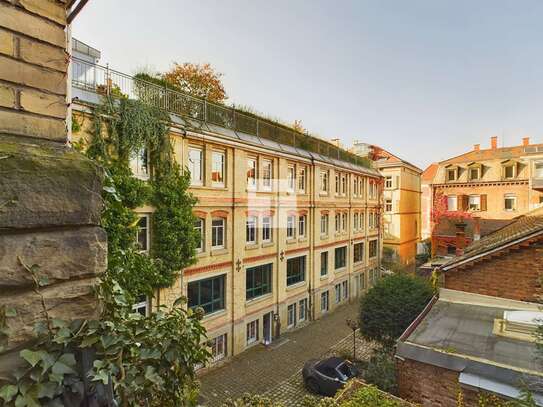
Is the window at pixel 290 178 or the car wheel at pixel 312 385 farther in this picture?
the window at pixel 290 178

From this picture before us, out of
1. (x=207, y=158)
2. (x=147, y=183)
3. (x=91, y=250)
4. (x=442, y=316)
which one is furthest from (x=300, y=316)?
(x=91, y=250)

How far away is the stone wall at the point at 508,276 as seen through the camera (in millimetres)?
10984

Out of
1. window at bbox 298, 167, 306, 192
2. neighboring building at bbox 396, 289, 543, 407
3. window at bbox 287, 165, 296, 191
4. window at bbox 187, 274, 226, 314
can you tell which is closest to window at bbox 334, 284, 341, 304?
window at bbox 298, 167, 306, 192

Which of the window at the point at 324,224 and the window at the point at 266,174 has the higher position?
the window at the point at 266,174

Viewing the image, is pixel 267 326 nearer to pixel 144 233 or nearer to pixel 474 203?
pixel 144 233

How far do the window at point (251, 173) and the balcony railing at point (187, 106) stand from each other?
1.76 meters

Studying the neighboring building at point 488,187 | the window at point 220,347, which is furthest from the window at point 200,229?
the neighboring building at point 488,187

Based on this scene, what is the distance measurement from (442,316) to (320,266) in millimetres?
11268

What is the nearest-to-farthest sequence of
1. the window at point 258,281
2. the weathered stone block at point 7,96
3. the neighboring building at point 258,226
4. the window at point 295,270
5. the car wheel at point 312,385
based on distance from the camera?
1. the weathered stone block at point 7,96
2. the car wheel at point 312,385
3. the neighboring building at point 258,226
4. the window at point 258,281
5. the window at point 295,270

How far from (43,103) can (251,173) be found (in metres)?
15.6

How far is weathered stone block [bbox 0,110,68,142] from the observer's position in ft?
5.04

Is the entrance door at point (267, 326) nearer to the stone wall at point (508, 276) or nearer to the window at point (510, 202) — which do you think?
the stone wall at point (508, 276)

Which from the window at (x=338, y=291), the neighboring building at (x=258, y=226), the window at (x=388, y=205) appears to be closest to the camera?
the neighboring building at (x=258, y=226)

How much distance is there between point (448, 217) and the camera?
1293 inches
